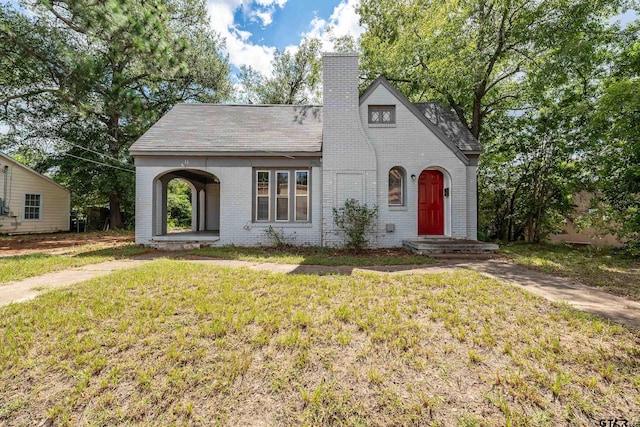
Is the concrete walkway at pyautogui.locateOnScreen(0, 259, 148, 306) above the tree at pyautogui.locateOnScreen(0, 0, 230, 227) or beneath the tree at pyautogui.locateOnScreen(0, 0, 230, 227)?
beneath

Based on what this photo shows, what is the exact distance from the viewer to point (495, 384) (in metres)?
2.59

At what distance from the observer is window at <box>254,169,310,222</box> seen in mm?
10227

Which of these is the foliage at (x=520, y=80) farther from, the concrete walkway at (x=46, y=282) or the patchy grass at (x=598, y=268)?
the concrete walkway at (x=46, y=282)

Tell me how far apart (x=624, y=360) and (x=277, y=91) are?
26653 millimetres

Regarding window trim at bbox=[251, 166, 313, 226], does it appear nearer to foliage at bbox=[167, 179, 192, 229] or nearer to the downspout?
the downspout

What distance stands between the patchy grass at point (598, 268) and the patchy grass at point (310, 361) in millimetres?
2517

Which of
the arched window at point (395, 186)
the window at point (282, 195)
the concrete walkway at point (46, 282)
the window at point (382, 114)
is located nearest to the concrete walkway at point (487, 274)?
the concrete walkway at point (46, 282)

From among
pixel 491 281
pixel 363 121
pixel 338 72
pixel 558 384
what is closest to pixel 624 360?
pixel 558 384

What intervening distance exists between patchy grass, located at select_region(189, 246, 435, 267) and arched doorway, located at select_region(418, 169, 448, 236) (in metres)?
Answer: 1.78

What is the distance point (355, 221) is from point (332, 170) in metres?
1.97

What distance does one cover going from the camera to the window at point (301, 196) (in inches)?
403

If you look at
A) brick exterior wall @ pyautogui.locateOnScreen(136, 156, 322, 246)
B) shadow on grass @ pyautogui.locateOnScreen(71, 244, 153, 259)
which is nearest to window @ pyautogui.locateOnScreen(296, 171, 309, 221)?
brick exterior wall @ pyautogui.locateOnScreen(136, 156, 322, 246)

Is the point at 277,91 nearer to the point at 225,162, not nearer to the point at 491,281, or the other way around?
the point at 225,162

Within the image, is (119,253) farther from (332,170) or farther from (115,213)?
(115,213)
